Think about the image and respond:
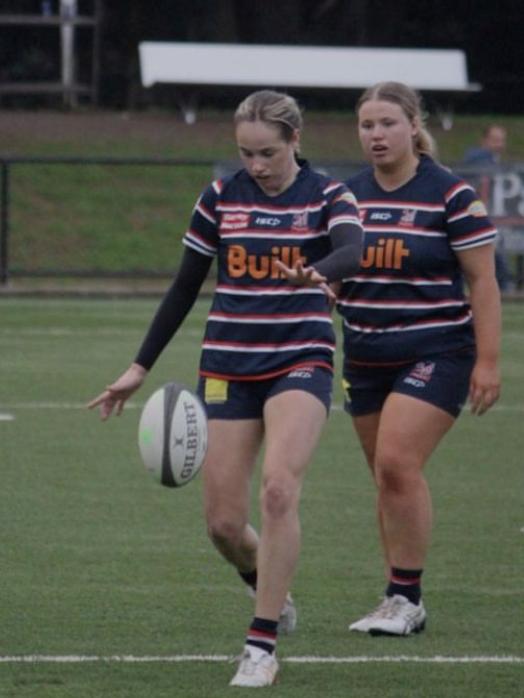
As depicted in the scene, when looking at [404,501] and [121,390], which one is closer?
[121,390]

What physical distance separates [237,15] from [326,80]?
515 centimetres

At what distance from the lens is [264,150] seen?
702 centimetres

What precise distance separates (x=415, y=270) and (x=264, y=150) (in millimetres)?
952

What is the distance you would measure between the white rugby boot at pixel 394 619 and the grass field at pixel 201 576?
0.21ft

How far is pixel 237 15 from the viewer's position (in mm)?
41781

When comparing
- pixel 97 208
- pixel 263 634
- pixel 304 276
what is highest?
pixel 97 208

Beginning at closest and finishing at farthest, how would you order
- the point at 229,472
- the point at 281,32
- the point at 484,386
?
the point at 229,472, the point at 484,386, the point at 281,32

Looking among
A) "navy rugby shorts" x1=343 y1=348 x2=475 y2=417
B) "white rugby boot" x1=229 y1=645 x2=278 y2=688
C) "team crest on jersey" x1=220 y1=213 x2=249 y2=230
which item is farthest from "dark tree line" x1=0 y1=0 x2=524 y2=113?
"white rugby boot" x1=229 y1=645 x2=278 y2=688

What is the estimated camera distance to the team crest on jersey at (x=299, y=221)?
710 cm

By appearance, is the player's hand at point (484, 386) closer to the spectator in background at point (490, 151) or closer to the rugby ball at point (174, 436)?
the rugby ball at point (174, 436)

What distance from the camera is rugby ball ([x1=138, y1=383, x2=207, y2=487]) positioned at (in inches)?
273

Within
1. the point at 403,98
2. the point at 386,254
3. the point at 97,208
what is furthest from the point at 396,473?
Answer: the point at 97,208

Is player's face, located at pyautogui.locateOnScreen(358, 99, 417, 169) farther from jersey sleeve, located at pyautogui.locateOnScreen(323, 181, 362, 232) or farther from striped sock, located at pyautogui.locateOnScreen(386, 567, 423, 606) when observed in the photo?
striped sock, located at pyautogui.locateOnScreen(386, 567, 423, 606)

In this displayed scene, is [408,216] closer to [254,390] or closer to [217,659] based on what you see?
[254,390]
